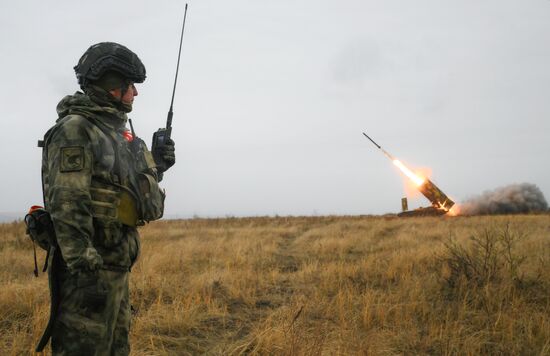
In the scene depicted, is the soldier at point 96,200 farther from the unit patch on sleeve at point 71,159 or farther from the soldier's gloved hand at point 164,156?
the soldier's gloved hand at point 164,156

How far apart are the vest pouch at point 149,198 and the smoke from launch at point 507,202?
101ft

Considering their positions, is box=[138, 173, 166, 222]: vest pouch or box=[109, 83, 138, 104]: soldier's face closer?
box=[138, 173, 166, 222]: vest pouch

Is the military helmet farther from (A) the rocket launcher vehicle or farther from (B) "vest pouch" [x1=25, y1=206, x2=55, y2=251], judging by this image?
(A) the rocket launcher vehicle

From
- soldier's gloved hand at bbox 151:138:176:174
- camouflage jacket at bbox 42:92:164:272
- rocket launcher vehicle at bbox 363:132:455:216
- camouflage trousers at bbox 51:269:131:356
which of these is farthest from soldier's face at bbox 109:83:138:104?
rocket launcher vehicle at bbox 363:132:455:216

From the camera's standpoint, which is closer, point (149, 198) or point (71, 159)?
point (71, 159)

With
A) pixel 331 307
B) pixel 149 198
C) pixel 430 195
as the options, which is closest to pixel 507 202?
pixel 430 195

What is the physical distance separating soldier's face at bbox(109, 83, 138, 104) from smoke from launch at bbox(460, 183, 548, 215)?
30.9 m

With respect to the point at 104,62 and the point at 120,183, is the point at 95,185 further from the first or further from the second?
the point at 104,62

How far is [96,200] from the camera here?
2.39m

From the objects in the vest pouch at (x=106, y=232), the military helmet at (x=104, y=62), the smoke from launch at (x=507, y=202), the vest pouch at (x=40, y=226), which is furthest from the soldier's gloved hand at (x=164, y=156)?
the smoke from launch at (x=507, y=202)

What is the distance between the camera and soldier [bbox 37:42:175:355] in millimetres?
2182

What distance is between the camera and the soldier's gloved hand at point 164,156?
312cm

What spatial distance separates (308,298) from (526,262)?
4235mm

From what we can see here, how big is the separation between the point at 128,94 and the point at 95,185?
751mm
